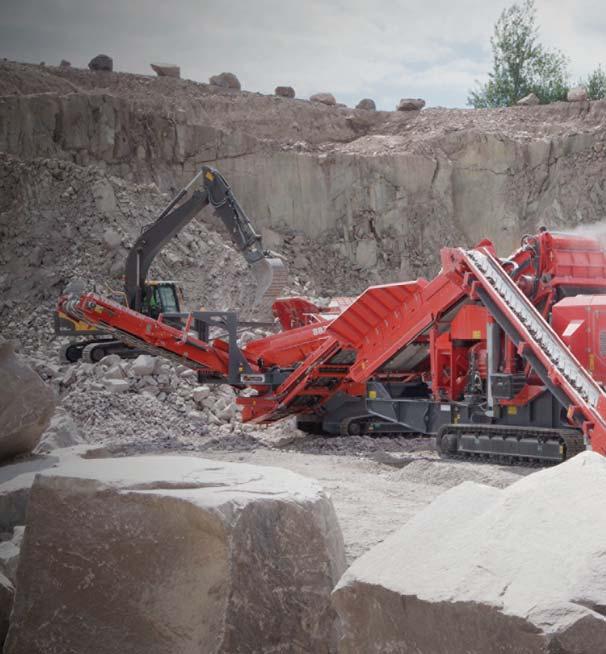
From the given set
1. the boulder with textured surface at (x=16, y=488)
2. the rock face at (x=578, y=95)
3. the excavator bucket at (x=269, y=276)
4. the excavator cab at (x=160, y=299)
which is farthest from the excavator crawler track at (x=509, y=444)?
the rock face at (x=578, y=95)

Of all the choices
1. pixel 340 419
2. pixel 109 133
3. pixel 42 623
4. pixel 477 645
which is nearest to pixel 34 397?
pixel 42 623

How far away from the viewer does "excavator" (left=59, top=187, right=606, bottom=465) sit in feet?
30.1

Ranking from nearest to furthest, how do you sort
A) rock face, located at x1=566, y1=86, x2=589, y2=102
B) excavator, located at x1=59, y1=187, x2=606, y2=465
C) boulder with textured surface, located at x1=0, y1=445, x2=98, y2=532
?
boulder with textured surface, located at x1=0, y1=445, x2=98, y2=532 → excavator, located at x1=59, y1=187, x2=606, y2=465 → rock face, located at x1=566, y1=86, x2=589, y2=102

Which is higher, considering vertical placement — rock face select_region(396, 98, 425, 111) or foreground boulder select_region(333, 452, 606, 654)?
rock face select_region(396, 98, 425, 111)

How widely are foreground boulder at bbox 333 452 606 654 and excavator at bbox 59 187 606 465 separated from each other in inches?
208

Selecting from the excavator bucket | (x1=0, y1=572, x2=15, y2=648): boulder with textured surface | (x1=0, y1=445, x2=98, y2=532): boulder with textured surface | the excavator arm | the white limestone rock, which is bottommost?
the white limestone rock

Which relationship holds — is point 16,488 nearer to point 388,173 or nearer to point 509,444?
point 509,444

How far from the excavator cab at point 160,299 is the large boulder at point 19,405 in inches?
482

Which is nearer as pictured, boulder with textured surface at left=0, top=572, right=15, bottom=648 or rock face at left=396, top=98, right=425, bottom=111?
boulder with textured surface at left=0, top=572, right=15, bottom=648

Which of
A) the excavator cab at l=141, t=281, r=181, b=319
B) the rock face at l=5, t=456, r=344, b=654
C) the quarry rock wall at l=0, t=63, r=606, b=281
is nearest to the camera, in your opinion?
the rock face at l=5, t=456, r=344, b=654

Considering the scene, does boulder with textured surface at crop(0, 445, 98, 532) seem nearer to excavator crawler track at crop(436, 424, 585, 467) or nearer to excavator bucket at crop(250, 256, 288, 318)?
excavator crawler track at crop(436, 424, 585, 467)

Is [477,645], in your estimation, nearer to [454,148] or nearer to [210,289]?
[210,289]

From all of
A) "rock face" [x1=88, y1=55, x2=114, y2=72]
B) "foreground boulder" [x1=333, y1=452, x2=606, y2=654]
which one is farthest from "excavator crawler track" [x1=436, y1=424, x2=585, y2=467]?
"rock face" [x1=88, y1=55, x2=114, y2=72]

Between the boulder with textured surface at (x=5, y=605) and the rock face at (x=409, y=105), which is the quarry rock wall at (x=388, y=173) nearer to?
the rock face at (x=409, y=105)
